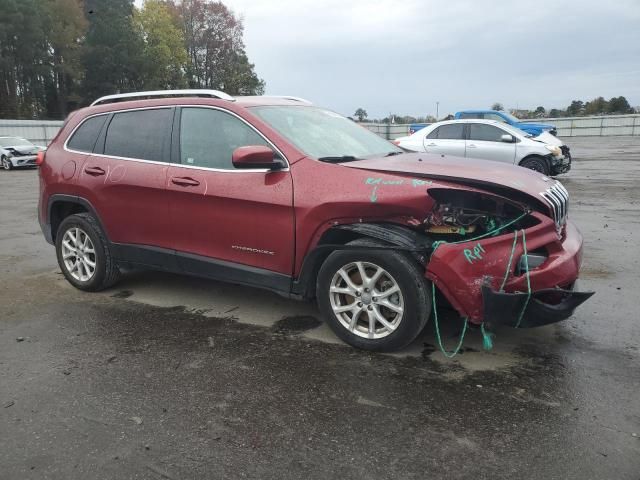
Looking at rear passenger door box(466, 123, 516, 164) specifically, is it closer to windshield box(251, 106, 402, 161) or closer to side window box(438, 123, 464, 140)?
side window box(438, 123, 464, 140)

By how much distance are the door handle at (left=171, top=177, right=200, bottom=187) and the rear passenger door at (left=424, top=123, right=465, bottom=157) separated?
975 centimetres

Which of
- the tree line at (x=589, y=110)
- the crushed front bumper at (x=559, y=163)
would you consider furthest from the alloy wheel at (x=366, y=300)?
the tree line at (x=589, y=110)

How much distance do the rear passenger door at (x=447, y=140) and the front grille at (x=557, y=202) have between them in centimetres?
924

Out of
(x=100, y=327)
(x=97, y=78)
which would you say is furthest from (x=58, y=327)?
(x=97, y=78)

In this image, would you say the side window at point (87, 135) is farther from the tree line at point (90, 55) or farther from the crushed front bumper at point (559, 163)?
the tree line at point (90, 55)

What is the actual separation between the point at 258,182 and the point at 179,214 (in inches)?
33.2

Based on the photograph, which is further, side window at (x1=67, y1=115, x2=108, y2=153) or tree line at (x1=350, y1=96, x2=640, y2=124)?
tree line at (x1=350, y1=96, x2=640, y2=124)

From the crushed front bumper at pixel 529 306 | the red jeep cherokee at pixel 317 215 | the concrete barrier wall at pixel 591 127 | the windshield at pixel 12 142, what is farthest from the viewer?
the concrete barrier wall at pixel 591 127

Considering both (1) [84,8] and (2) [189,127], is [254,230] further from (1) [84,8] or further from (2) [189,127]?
(1) [84,8]

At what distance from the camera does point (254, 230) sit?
4.01 m

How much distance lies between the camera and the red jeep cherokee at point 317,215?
3373mm

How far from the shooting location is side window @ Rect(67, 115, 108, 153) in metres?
5.09

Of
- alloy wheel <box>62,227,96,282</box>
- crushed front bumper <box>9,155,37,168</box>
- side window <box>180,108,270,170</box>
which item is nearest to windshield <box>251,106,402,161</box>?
side window <box>180,108,270,170</box>

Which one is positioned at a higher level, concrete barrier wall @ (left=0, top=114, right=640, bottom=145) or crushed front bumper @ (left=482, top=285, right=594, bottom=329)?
concrete barrier wall @ (left=0, top=114, right=640, bottom=145)
